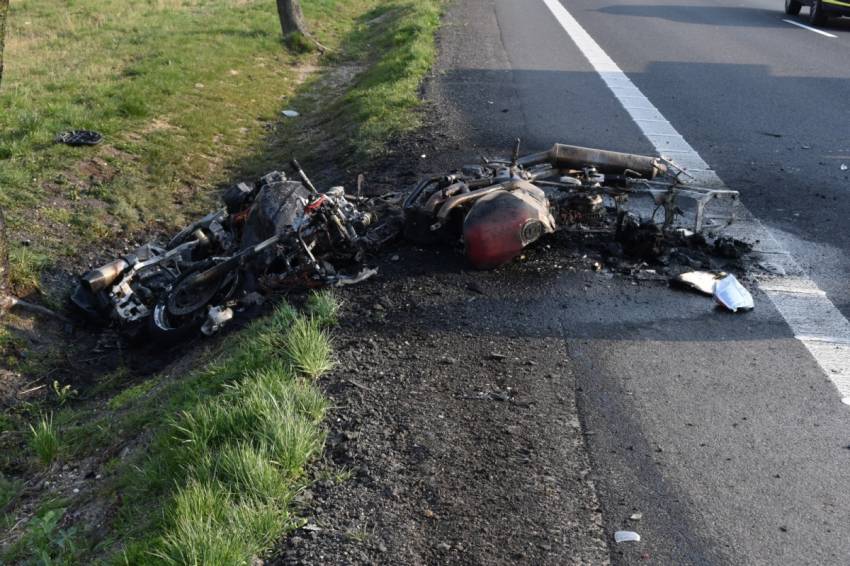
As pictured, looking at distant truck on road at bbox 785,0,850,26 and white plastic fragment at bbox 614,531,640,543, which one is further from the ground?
white plastic fragment at bbox 614,531,640,543

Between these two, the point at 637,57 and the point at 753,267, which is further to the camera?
the point at 637,57

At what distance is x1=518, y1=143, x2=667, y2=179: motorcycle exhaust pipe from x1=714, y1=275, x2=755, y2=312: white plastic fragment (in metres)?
1.56

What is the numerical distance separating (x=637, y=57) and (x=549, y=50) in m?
1.52

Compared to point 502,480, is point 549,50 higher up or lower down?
lower down

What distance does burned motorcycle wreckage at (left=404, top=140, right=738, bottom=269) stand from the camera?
6.33 metres

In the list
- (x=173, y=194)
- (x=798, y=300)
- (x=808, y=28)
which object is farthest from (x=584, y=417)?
(x=808, y=28)

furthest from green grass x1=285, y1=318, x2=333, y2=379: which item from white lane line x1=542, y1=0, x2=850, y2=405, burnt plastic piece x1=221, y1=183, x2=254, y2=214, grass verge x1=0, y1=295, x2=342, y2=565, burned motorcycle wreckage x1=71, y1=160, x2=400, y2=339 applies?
burnt plastic piece x1=221, y1=183, x2=254, y2=214

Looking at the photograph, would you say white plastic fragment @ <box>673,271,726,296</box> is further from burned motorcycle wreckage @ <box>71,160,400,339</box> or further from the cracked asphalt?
burned motorcycle wreckage @ <box>71,160,400,339</box>

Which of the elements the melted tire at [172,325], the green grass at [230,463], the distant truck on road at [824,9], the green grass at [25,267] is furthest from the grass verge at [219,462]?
the distant truck on road at [824,9]

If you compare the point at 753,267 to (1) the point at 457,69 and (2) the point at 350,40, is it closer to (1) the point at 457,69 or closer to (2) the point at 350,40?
(1) the point at 457,69

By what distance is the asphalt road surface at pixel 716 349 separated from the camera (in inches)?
155

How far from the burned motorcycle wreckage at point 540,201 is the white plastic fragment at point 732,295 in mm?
684

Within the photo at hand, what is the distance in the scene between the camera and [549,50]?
1590 centimetres

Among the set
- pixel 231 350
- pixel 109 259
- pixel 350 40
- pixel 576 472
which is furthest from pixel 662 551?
pixel 350 40
